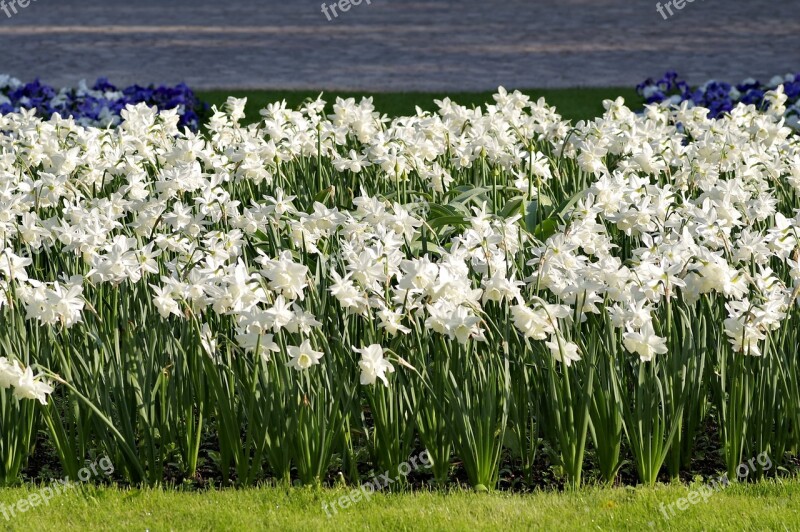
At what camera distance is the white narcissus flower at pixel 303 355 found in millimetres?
3114

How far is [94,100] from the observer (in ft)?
27.8

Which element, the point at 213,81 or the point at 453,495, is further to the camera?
the point at 213,81

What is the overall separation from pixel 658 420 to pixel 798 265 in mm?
623

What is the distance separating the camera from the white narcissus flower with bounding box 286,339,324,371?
3114 millimetres

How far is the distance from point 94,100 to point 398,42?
19.3 feet

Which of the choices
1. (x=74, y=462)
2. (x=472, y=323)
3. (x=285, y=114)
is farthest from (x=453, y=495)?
(x=285, y=114)

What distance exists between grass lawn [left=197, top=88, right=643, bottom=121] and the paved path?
53cm

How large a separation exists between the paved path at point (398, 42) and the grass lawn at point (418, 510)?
25.2 feet

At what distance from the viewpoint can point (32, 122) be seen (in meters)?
5.80

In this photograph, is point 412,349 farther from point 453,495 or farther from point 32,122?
point 32,122

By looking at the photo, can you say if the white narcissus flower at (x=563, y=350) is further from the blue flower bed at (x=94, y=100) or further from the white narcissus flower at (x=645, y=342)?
the blue flower bed at (x=94, y=100)

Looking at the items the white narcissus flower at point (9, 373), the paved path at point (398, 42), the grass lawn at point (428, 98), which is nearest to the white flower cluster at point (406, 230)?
the white narcissus flower at point (9, 373)

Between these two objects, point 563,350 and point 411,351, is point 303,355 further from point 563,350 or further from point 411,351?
point 563,350

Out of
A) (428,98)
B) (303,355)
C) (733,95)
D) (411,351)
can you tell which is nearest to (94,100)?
(428,98)
